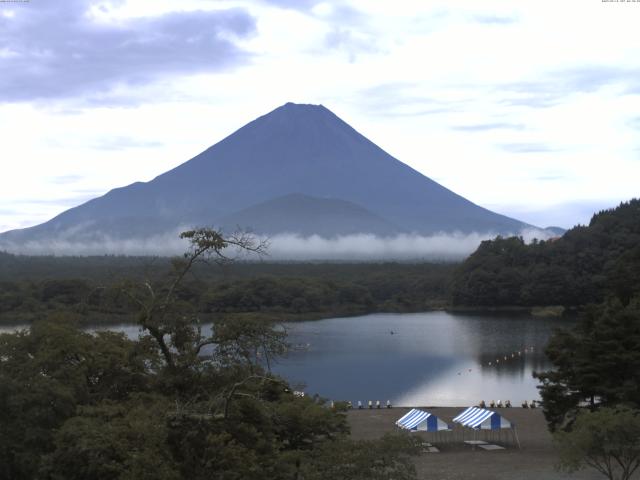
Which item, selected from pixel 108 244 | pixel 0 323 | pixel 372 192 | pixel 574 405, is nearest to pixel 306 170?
pixel 372 192

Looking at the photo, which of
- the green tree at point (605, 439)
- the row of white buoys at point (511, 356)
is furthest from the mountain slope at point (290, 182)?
the green tree at point (605, 439)

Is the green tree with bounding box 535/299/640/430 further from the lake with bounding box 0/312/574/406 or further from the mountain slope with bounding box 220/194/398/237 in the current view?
the mountain slope with bounding box 220/194/398/237

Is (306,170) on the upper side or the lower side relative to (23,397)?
upper

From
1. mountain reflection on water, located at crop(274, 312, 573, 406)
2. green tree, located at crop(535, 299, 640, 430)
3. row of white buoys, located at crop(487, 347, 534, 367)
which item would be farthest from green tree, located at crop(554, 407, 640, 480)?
row of white buoys, located at crop(487, 347, 534, 367)

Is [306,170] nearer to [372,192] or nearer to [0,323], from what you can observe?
[372,192]

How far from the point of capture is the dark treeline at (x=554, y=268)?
181ft

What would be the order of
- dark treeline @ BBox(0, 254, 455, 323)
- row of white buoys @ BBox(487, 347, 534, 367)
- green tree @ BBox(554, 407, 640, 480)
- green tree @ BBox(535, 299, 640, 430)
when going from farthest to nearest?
dark treeline @ BBox(0, 254, 455, 323) < row of white buoys @ BBox(487, 347, 534, 367) < green tree @ BBox(535, 299, 640, 430) < green tree @ BBox(554, 407, 640, 480)

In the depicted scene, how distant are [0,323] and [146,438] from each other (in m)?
39.7

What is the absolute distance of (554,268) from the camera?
56.3 meters

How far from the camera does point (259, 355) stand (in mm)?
8453

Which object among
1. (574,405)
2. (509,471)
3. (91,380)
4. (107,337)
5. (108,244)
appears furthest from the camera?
(108,244)

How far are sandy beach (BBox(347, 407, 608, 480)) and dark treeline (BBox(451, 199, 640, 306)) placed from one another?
34.7 meters

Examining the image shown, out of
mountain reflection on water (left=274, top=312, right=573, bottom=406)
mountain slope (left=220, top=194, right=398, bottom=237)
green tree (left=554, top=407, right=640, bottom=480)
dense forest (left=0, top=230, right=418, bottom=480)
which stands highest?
mountain slope (left=220, top=194, right=398, bottom=237)

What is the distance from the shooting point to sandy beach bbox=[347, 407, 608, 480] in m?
13.9
